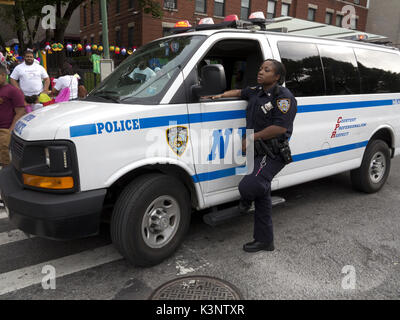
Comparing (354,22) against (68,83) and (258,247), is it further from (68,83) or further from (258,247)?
(258,247)

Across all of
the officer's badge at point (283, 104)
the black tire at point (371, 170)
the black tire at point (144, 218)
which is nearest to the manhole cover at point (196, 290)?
the black tire at point (144, 218)

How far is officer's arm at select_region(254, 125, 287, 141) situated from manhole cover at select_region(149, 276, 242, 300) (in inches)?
55.0

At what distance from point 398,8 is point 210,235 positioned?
35595 mm

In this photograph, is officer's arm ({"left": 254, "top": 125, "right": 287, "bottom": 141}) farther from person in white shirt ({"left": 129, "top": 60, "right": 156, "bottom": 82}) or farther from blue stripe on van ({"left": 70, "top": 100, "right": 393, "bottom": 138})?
person in white shirt ({"left": 129, "top": 60, "right": 156, "bottom": 82})

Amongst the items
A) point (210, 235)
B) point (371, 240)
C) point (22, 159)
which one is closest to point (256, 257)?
point (210, 235)

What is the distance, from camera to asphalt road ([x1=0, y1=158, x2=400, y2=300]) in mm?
2947

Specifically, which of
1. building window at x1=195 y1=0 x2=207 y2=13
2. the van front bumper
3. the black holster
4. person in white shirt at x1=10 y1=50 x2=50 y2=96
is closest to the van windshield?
the van front bumper

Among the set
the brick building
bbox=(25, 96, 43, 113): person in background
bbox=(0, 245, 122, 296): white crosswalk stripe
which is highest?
the brick building

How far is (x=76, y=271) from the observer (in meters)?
3.22

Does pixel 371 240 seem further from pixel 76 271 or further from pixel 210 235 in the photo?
pixel 76 271

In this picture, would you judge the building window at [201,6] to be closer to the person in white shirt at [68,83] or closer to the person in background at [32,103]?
the person in white shirt at [68,83]

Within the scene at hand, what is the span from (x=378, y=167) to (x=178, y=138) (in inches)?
150

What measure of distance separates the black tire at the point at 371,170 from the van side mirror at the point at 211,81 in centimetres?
317

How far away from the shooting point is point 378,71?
5152 mm
